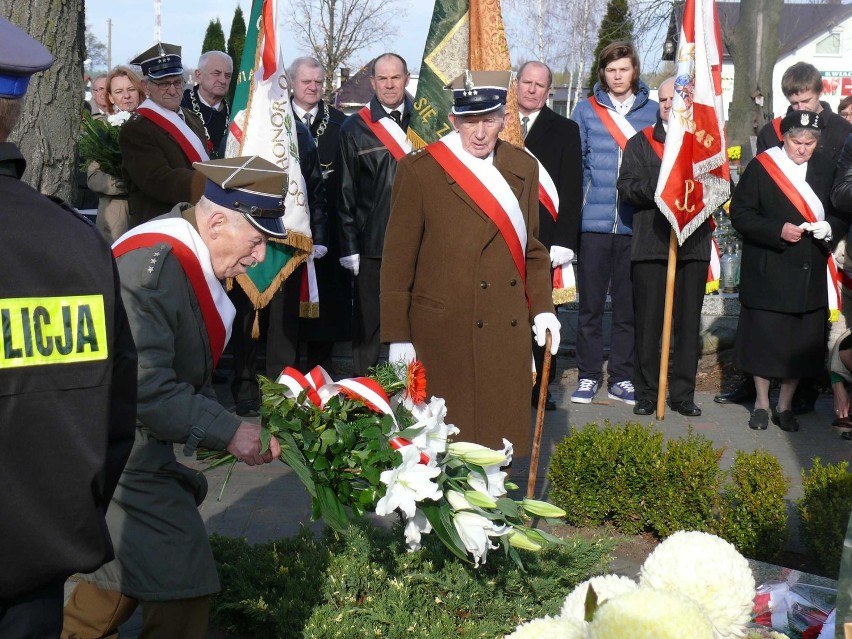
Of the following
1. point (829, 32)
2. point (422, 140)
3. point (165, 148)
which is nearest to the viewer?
point (422, 140)

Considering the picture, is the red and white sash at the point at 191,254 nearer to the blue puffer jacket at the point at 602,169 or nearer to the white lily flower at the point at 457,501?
the white lily flower at the point at 457,501

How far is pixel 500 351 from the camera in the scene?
515 centimetres

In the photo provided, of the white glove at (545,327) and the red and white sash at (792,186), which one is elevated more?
the red and white sash at (792,186)

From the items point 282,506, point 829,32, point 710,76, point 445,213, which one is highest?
point 829,32

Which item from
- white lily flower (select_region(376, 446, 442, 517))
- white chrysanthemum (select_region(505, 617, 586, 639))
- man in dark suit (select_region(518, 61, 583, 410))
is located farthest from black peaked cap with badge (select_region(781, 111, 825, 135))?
white chrysanthemum (select_region(505, 617, 586, 639))

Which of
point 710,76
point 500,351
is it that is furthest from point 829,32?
point 500,351

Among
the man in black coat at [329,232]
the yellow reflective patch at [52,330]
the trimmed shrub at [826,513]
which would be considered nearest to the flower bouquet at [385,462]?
the yellow reflective patch at [52,330]

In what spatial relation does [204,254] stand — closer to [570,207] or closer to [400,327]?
[400,327]

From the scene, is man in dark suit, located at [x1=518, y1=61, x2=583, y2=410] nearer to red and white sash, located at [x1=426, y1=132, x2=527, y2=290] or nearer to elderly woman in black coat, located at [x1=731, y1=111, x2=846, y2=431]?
elderly woman in black coat, located at [x1=731, y1=111, x2=846, y2=431]

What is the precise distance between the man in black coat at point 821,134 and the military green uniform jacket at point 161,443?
19.4ft

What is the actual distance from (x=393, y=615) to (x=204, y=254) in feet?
4.90

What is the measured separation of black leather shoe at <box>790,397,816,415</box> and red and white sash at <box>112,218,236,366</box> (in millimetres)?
6079

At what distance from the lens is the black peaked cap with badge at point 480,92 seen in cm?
489

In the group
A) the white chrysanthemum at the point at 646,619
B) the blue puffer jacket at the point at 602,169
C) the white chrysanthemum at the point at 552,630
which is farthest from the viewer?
the blue puffer jacket at the point at 602,169
